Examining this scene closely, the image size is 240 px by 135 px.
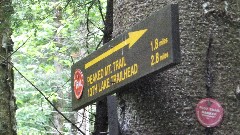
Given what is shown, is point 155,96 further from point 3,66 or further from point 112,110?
point 3,66

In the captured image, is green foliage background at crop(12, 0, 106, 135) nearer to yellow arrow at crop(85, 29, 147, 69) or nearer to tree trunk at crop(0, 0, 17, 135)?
tree trunk at crop(0, 0, 17, 135)

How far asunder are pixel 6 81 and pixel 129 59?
3145mm

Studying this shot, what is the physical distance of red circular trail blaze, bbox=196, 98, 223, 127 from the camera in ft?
4.95

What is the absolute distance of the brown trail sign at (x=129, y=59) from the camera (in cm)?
140

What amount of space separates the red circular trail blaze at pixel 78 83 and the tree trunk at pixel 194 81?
37 centimetres

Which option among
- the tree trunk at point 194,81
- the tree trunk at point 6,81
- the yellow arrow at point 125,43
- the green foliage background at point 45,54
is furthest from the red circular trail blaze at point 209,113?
the green foliage background at point 45,54

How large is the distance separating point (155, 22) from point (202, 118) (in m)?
0.38

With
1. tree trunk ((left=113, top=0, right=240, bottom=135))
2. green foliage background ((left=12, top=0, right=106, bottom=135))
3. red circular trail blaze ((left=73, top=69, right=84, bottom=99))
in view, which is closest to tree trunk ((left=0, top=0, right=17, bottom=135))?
green foliage background ((left=12, top=0, right=106, bottom=135))

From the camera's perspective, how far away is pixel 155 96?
1.62m

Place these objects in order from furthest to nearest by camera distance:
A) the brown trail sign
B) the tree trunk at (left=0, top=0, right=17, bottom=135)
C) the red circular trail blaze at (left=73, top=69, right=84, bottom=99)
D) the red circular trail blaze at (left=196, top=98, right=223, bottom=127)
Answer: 1. the tree trunk at (left=0, top=0, right=17, bottom=135)
2. the red circular trail blaze at (left=73, top=69, right=84, bottom=99)
3. the red circular trail blaze at (left=196, top=98, right=223, bottom=127)
4. the brown trail sign

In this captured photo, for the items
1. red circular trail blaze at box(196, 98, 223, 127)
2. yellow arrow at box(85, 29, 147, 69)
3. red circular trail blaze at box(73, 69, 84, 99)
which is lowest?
red circular trail blaze at box(196, 98, 223, 127)

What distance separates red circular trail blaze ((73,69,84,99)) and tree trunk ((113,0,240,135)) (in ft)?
1.22

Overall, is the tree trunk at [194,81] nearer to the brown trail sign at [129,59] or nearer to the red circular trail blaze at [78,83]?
the brown trail sign at [129,59]

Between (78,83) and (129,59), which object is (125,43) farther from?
(78,83)
